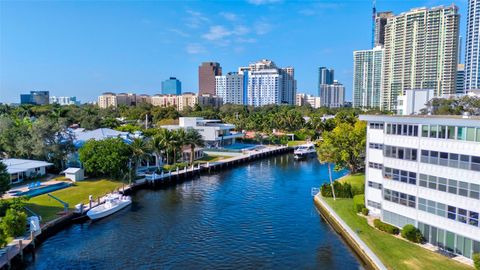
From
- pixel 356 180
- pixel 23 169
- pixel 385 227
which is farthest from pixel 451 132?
pixel 23 169

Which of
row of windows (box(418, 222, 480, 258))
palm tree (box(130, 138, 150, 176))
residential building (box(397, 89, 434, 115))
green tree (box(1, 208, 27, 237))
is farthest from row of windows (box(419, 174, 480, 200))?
palm tree (box(130, 138, 150, 176))

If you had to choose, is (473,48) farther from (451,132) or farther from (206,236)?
(206,236)

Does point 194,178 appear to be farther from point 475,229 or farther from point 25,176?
point 475,229

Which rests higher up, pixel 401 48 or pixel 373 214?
pixel 401 48

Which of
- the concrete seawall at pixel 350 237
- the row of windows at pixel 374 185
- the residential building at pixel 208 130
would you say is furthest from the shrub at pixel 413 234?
the residential building at pixel 208 130

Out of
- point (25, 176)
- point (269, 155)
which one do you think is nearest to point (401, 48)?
point (269, 155)

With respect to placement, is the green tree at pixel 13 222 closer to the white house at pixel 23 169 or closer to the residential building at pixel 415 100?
the white house at pixel 23 169

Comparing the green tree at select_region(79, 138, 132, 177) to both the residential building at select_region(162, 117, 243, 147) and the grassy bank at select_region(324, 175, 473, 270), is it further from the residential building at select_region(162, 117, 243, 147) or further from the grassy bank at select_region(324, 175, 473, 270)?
the residential building at select_region(162, 117, 243, 147)
